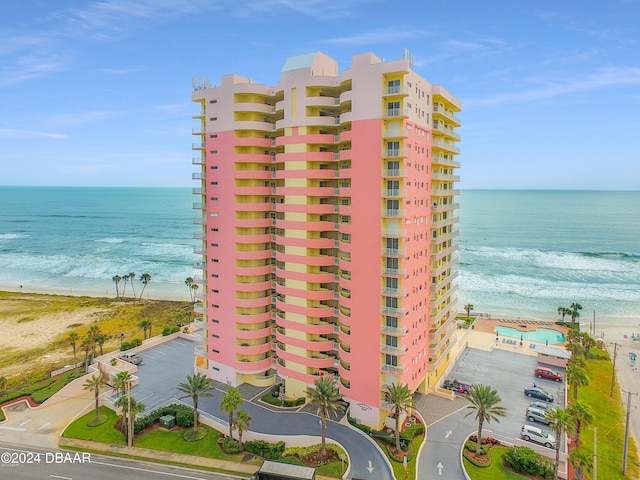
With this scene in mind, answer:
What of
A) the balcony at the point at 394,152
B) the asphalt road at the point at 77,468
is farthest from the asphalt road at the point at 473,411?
the balcony at the point at 394,152

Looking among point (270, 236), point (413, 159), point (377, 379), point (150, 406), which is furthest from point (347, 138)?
point (150, 406)

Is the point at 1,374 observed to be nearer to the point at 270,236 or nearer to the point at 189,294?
the point at 270,236

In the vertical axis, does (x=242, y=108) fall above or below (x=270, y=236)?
above

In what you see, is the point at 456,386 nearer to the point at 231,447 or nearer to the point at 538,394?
the point at 538,394

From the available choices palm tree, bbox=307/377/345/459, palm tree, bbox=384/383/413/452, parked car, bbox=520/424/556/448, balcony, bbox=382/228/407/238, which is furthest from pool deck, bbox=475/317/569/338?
palm tree, bbox=307/377/345/459

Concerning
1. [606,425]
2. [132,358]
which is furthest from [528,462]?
[132,358]
